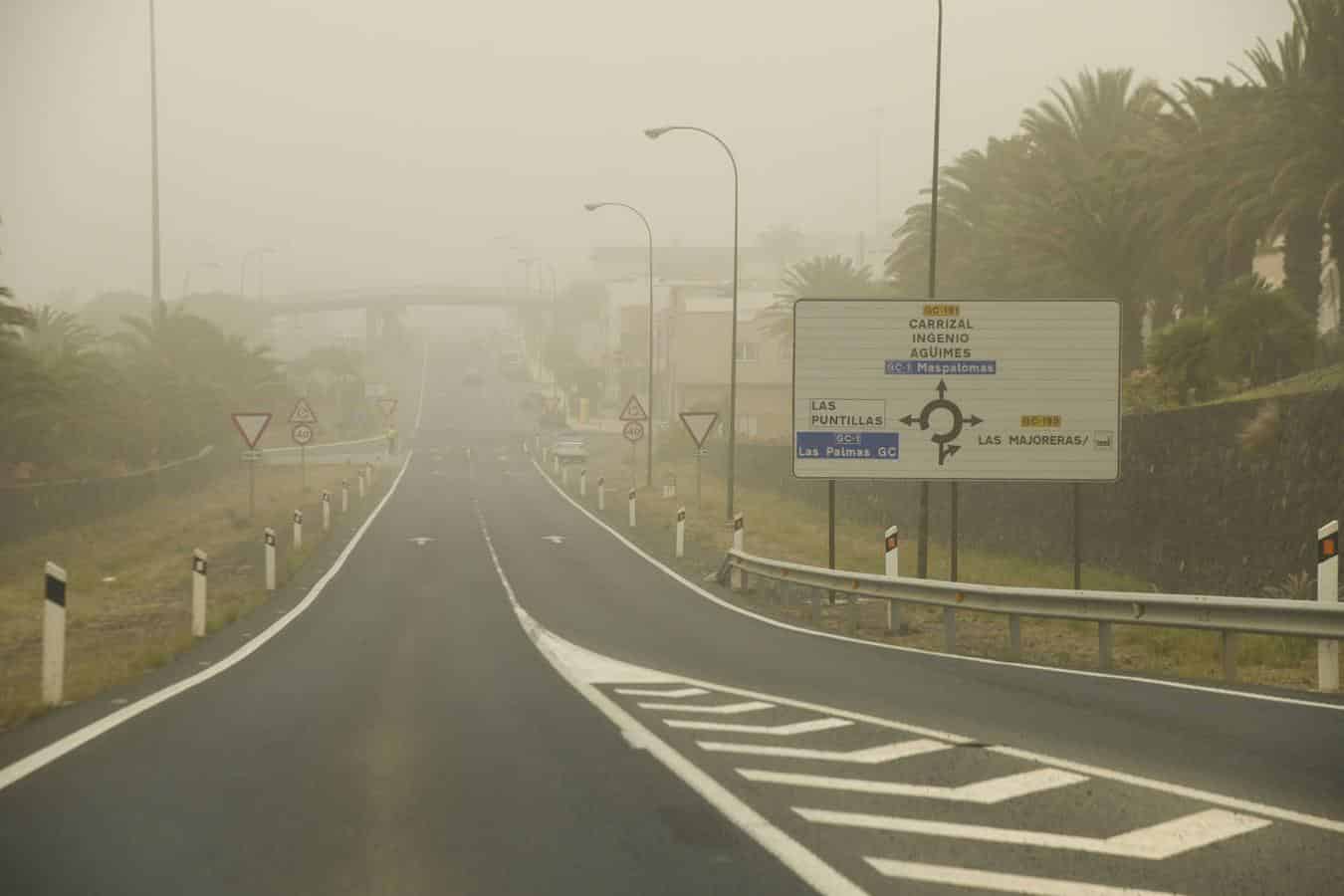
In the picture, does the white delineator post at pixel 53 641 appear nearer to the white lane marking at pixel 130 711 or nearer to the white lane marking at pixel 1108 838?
the white lane marking at pixel 130 711

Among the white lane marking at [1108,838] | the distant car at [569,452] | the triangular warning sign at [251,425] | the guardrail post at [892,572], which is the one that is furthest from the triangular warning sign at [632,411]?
the white lane marking at [1108,838]

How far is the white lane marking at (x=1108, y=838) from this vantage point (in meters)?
6.49

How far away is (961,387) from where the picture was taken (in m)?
22.5

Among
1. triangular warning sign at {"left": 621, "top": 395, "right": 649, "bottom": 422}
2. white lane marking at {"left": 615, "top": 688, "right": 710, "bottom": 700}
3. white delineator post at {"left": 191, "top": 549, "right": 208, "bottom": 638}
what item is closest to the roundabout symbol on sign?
white delineator post at {"left": 191, "top": 549, "right": 208, "bottom": 638}

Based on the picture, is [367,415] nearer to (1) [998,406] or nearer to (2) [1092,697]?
(1) [998,406]

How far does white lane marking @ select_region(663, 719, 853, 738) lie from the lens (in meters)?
9.85

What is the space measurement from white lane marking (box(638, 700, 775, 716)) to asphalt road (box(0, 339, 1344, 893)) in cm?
5

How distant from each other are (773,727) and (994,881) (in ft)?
13.7

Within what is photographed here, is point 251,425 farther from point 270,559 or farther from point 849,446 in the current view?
point 849,446

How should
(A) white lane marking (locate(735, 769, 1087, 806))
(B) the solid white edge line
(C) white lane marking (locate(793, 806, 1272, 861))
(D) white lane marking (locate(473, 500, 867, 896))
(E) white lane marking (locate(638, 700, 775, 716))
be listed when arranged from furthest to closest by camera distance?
1. (E) white lane marking (locate(638, 700, 775, 716))
2. (A) white lane marking (locate(735, 769, 1087, 806))
3. (B) the solid white edge line
4. (C) white lane marking (locate(793, 806, 1272, 861))
5. (D) white lane marking (locate(473, 500, 867, 896))

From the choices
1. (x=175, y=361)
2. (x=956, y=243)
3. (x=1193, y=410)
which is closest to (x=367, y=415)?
(x=175, y=361)

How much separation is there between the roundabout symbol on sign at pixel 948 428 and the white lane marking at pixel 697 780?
790 centimetres

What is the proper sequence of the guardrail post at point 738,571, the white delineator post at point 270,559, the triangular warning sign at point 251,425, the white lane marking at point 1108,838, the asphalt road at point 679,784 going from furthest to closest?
the triangular warning sign at point 251,425
the guardrail post at point 738,571
the white delineator post at point 270,559
the white lane marking at point 1108,838
the asphalt road at point 679,784

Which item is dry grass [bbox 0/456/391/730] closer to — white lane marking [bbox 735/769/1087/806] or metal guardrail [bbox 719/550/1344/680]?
white lane marking [bbox 735/769/1087/806]
